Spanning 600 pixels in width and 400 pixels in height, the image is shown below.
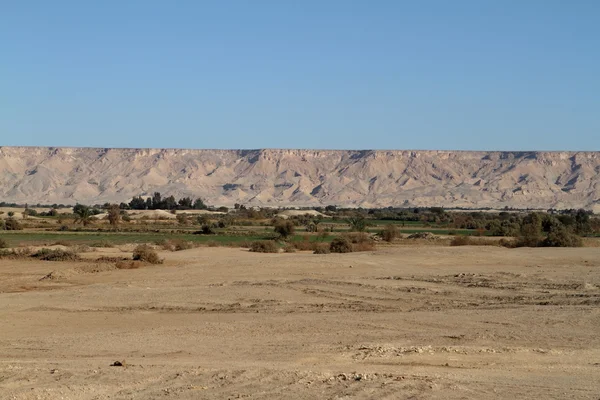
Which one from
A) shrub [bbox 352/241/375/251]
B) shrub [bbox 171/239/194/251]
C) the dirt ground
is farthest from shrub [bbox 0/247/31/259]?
shrub [bbox 352/241/375/251]

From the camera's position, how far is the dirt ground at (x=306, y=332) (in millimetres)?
13312

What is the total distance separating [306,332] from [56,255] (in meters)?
25.7

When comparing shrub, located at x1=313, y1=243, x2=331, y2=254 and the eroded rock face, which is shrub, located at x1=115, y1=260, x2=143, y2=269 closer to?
shrub, located at x1=313, y1=243, x2=331, y2=254

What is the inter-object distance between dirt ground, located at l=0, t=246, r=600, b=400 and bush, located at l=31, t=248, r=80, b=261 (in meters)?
6.50

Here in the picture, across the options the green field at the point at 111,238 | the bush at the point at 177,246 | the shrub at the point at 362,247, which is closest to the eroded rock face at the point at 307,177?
the green field at the point at 111,238

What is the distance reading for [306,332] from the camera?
18906mm

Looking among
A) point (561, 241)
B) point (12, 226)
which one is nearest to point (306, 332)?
point (561, 241)

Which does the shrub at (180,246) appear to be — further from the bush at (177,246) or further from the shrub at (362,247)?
the shrub at (362,247)

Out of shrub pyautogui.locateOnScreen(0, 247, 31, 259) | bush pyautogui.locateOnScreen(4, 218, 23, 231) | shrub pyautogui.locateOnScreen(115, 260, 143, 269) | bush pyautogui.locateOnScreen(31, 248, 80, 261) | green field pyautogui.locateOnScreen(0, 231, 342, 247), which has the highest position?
shrub pyautogui.locateOnScreen(115, 260, 143, 269)

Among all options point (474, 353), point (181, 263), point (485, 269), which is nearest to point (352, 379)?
point (474, 353)

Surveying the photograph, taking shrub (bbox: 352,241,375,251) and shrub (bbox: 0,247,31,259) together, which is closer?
shrub (bbox: 0,247,31,259)

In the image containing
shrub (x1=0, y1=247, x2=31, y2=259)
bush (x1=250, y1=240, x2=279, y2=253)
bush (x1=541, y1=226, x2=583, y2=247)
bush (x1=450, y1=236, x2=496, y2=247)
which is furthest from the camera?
bush (x1=450, y1=236, x2=496, y2=247)

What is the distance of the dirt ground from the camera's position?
43.7ft

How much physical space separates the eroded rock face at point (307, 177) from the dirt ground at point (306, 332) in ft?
439
